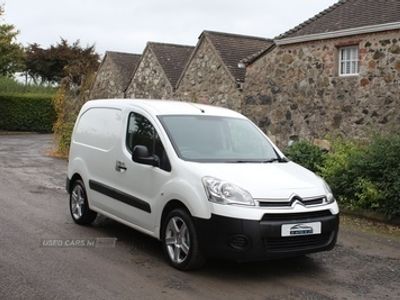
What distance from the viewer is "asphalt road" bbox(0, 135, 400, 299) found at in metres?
5.74

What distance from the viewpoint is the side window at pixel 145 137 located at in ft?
22.5

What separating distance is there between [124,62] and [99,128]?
61.5 ft

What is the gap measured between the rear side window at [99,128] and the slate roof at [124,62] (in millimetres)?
16267

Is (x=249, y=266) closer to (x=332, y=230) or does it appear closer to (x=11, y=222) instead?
(x=332, y=230)

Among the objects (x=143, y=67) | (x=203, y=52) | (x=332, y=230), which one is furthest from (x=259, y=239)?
(x=143, y=67)

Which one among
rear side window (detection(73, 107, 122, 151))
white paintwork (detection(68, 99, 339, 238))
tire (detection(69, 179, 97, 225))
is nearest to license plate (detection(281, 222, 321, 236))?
white paintwork (detection(68, 99, 339, 238))

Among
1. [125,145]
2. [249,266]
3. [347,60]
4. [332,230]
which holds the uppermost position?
[347,60]

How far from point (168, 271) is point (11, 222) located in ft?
11.2

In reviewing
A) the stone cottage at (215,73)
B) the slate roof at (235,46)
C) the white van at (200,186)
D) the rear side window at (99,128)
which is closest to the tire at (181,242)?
the white van at (200,186)

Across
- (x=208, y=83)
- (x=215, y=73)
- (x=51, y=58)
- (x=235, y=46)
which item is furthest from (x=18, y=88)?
(x=215, y=73)

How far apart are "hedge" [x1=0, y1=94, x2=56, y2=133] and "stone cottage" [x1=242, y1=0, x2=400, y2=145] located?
23.0 metres

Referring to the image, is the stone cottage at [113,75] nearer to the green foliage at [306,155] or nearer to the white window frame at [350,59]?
the white window frame at [350,59]

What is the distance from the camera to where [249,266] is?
6715 mm

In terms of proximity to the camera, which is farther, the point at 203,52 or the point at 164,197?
the point at 203,52
